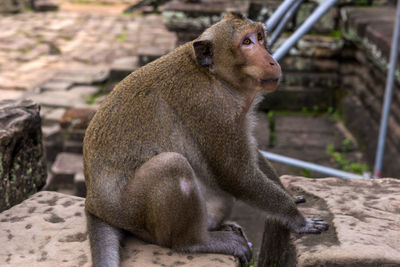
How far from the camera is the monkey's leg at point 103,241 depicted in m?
2.31

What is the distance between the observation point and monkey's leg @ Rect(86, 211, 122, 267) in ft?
7.59

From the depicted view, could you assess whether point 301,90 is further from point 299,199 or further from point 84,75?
point 299,199

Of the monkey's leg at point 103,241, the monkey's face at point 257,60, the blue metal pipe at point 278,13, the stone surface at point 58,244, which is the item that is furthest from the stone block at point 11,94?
the monkey's face at point 257,60

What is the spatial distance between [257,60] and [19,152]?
1507mm

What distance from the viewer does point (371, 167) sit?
209 inches

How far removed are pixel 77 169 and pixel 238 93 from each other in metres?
3.20

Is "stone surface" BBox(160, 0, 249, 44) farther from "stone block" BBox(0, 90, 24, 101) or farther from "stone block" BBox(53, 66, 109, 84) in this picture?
"stone block" BBox(0, 90, 24, 101)

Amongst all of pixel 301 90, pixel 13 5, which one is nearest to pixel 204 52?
pixel 301 90

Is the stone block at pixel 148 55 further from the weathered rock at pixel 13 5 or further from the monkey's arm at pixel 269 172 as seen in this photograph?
the weathered rock at pixel 13 5

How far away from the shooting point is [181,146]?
8.22ft

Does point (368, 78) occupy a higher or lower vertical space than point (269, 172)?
lower

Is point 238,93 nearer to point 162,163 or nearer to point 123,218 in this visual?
point 162,163

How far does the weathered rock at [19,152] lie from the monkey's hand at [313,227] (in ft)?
5.23

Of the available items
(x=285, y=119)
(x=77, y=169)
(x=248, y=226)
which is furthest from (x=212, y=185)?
(x=285, y=119)
